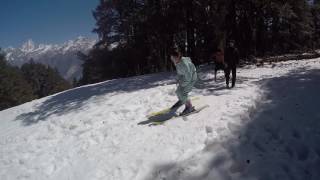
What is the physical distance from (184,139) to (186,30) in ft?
58.7

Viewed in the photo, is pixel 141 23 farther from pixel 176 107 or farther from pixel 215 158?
pixel 215 158

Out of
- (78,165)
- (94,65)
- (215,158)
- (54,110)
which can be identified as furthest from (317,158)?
(94,65)

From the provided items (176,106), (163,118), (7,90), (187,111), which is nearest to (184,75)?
(187,111)

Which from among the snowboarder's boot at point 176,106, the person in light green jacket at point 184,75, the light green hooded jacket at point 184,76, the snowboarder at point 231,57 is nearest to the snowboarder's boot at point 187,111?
the person in light green jacket at point 184,75

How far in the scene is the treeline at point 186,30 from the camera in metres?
21.4

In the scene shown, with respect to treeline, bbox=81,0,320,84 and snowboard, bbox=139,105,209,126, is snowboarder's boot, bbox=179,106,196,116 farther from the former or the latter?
treeline, bbox=81,0,320,84

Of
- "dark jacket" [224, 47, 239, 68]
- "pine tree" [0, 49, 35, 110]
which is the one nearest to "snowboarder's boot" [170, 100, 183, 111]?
"dark jacket" [224, 47, 239, 68]

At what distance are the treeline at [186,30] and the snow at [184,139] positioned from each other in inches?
151

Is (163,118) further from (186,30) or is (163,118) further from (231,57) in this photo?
(186,30)

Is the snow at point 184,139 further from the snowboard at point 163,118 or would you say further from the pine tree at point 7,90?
the pine tree at point 7,90

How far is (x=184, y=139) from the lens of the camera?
8016 millimetres

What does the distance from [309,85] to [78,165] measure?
7944mm

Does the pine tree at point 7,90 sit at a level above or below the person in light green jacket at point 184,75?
below

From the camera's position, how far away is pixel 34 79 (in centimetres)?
9212
